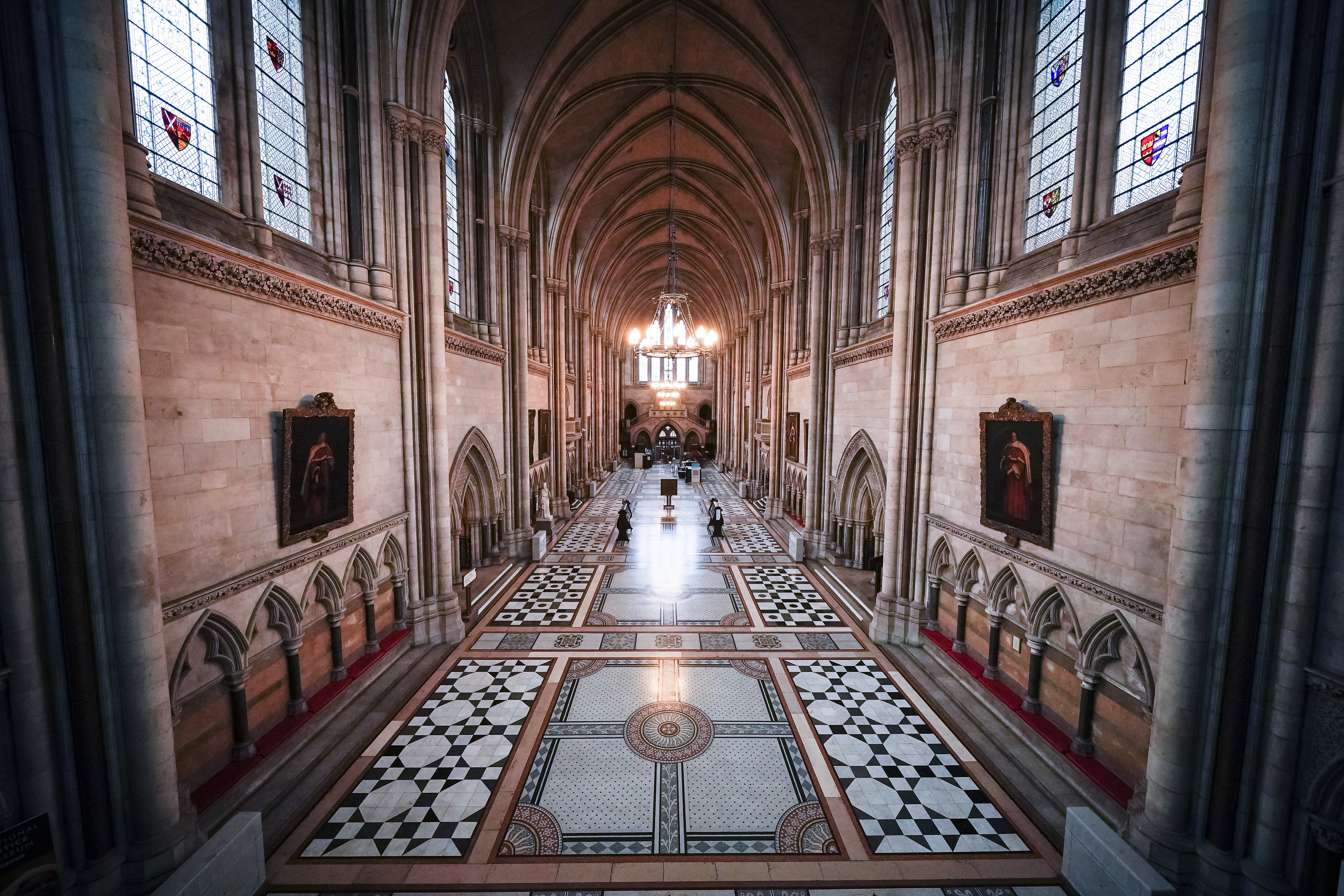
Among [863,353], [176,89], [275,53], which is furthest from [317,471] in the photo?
[863,353]

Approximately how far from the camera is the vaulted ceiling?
41.1 feet

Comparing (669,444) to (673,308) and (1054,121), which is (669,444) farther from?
(1054,121)

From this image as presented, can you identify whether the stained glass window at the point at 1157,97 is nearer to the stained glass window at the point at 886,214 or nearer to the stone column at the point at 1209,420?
the stone column at the point at 1209,420

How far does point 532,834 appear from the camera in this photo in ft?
15.7

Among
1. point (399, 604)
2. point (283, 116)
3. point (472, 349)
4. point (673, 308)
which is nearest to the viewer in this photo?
point (283, 116)

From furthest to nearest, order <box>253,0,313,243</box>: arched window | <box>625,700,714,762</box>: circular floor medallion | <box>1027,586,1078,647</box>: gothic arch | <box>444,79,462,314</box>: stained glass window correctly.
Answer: <box>444,79,462,314</box>: stained glass window, <box>253,0,313,243</box>: arched window, <box>625,700,714,762</box>: circular floor medallion, <box>1027,586,1078,647</box>: gothic arch

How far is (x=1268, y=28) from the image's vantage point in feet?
11.5

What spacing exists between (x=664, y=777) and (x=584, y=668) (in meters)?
2.70

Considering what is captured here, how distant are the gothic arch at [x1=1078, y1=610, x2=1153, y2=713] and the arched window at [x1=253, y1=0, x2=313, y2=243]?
1074 centimetres

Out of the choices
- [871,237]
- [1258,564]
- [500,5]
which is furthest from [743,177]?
[1258,564]

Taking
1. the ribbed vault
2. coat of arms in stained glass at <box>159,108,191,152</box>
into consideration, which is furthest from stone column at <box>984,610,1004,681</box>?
coat of arms in stained glass at <box>159,108,191,152</box>

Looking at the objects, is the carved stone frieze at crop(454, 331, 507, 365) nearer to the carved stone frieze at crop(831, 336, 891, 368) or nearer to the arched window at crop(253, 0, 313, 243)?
the arched window at crop(253, 0, 313, 243)

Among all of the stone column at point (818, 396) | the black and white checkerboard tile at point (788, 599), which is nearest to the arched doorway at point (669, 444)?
the stone column at point (818, 396)

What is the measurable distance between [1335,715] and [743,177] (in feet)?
68.6
